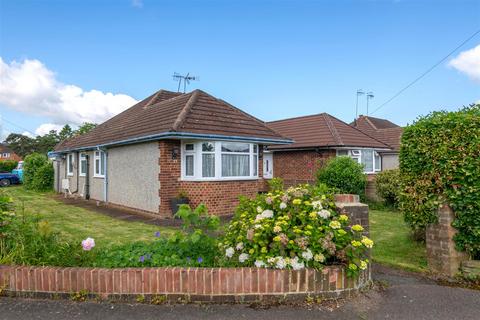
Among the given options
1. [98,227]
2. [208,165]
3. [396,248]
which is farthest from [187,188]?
[396,248]

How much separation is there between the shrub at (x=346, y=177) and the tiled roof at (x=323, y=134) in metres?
3.85

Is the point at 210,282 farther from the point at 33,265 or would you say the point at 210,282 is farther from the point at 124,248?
the point at 33,265

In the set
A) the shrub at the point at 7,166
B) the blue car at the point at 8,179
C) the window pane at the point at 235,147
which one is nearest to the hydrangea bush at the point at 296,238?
the window pane at the point at 235,147

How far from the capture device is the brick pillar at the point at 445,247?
459 centimetres

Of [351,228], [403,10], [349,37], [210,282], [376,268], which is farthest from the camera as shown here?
[349,37]

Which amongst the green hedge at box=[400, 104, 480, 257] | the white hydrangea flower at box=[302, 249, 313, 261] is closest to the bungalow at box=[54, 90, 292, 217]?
the green hedge at box=[400, 104, 480, 257]

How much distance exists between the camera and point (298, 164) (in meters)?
19.5

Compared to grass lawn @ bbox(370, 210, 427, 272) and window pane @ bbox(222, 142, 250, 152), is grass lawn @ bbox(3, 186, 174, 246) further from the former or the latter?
grass lawn @ bbox(370, 210, 427, 272)

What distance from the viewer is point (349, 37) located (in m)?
11.7

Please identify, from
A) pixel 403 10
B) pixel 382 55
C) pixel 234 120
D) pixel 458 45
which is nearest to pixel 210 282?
pixel 234 120

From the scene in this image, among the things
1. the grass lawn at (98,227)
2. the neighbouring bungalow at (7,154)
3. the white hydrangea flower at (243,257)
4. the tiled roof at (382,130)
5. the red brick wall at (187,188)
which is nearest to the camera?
the white hydrangea flower at (243,257)

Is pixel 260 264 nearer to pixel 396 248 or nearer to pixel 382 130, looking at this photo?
pixel 396 248

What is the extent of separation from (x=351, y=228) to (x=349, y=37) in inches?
386

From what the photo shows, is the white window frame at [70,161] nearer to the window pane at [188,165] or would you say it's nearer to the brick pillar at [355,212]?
the window pane at [188,165]
